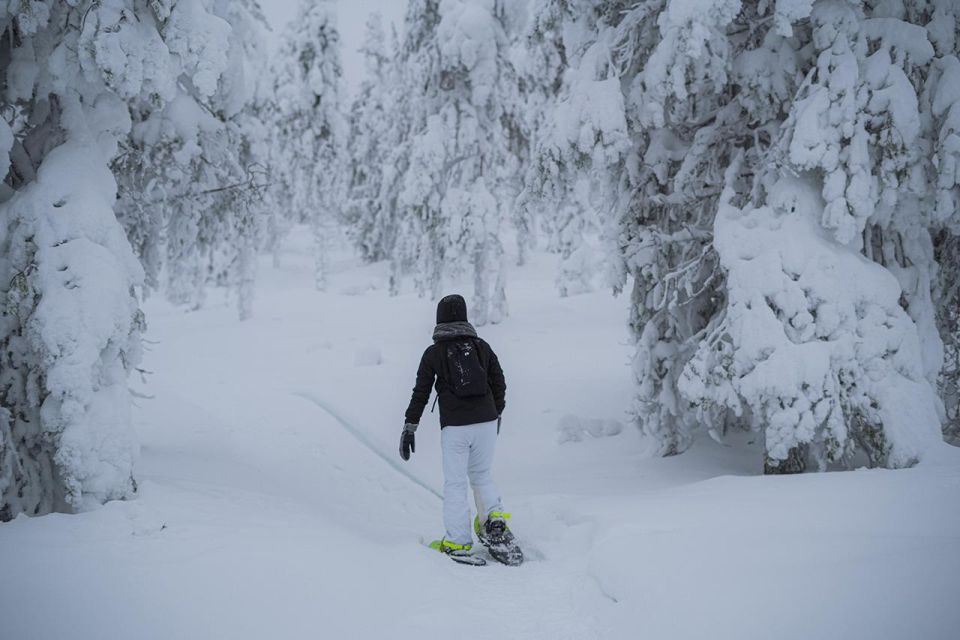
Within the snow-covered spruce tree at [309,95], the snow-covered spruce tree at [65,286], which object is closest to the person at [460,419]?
the snow-covered spruce tree at [65,286]

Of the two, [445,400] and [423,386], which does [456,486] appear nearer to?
[445,400]

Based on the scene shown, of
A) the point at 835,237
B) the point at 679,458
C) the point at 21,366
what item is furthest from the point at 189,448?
the point at 835,237

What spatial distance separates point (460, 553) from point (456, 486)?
48 centimetres

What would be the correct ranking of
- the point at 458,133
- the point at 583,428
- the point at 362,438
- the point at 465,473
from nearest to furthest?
1. the point at 465,473
2. the point at 583,428
3. the point at 362,438
4. the point at 458,133

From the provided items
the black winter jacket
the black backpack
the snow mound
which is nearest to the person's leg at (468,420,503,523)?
the black winter jacket

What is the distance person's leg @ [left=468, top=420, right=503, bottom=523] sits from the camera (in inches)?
184

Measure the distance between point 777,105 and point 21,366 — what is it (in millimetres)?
7277

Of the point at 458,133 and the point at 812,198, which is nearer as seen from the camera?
the point at 812,198

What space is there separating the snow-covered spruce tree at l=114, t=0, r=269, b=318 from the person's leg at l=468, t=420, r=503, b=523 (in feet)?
11.4

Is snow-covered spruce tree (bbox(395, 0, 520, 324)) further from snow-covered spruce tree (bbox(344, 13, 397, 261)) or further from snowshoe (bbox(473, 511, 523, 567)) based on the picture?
snow-covered spruce tree (bbox(344, 13, 397, 261))

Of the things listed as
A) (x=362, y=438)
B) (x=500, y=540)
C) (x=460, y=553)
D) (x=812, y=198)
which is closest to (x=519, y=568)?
(x=500, y=540)

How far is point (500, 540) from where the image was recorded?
4.48 meters

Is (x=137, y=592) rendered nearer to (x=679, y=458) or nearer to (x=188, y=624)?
(x=188, y=624)

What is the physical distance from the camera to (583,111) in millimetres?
6492
